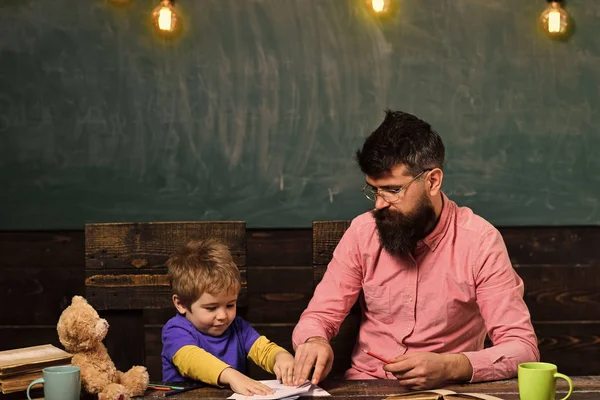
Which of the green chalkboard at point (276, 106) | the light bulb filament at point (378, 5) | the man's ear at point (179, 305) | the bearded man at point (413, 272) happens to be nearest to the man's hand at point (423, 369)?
the bearded man at point (413, 272)

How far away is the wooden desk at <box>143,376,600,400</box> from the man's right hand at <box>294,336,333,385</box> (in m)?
0.04

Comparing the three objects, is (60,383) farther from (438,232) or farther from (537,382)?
(438,232)

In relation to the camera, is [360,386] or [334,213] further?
[334,213]

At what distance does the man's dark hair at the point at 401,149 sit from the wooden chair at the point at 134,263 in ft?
1.56

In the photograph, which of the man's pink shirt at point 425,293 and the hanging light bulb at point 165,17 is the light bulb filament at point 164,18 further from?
the man's pink shirt at point 425,293

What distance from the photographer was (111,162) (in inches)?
163

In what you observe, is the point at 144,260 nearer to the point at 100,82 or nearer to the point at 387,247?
the point at 387,247

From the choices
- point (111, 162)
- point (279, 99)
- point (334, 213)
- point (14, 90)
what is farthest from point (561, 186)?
point (14, 90)

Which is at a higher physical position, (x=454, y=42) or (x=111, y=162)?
(x=454, y=42)

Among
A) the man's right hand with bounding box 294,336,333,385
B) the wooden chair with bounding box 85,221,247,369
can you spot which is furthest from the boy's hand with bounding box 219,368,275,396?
the wooden chair with bounding box 85,221,247,369

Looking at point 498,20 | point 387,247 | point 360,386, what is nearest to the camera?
point 360,386

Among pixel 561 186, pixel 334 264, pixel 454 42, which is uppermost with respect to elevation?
pixel 454 42

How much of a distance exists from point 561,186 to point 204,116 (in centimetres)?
183

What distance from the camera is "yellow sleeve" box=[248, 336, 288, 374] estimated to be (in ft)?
7.70
